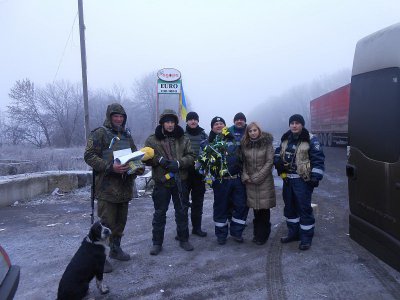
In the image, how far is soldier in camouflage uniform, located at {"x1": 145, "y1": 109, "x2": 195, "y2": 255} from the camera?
15.6 ft

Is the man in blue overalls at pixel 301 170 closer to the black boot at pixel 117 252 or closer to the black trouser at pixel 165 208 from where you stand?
the black trouser at pixel 165 208

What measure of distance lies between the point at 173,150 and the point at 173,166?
1.05ft

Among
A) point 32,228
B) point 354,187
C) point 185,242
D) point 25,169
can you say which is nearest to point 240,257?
point 185,242

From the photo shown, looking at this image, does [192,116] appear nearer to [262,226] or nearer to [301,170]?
[301,170]

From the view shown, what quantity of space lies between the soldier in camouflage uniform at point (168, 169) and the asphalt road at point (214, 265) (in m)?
0.43

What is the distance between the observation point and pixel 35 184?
873 cm

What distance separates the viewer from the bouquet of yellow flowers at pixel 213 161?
495 centimetres

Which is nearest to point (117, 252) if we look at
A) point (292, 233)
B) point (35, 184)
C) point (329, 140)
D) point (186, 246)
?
point (186, 246)

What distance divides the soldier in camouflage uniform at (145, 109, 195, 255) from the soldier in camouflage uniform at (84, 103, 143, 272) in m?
0.42

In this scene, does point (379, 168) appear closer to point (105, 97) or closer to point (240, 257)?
point (240, 257)

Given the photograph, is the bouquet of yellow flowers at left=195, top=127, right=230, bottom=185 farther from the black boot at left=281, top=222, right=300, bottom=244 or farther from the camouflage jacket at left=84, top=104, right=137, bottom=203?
the black boot at left=281, top=222, right=300, bottom=244

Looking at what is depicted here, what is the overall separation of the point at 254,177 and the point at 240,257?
112cm

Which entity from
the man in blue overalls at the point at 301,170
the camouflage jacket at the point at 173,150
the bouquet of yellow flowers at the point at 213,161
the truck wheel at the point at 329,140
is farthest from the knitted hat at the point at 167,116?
the truck wheel at the point at 329,140

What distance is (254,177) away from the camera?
497 cm
